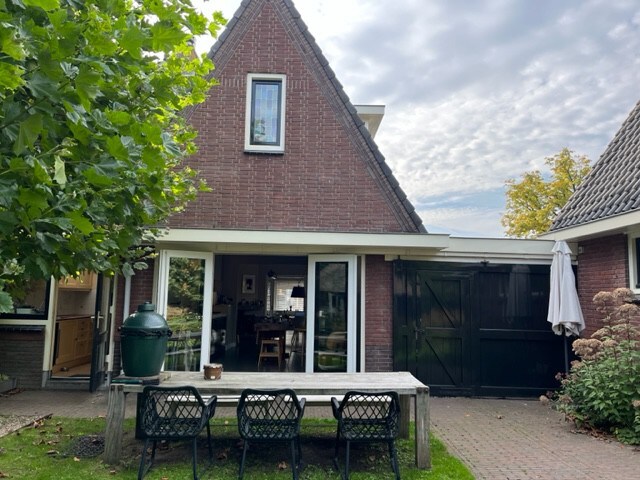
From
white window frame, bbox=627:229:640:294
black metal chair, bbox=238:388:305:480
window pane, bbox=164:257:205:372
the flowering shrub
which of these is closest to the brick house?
window pane, bbox=164:257:205:372

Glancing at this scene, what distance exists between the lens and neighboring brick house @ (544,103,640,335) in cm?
680

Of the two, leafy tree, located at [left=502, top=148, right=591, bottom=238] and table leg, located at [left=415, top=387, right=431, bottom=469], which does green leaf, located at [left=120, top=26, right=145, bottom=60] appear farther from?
leafy tree, located at [left=502, top=148, right=591, bottom=238]

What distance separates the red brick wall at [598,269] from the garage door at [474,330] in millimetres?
619

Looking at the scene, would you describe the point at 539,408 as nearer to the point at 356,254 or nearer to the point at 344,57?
the point at 356,254

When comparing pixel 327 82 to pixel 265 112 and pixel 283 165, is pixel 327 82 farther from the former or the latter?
pixel 283 165

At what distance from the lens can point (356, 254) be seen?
8086mm

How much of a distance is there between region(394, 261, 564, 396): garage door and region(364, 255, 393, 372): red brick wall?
144mm

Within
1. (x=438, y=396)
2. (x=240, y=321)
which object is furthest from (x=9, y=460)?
(x=240, y=321)

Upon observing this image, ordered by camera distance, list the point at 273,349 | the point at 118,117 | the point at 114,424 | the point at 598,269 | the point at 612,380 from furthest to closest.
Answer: the point at 273,349 < the point at 598,269 < the point at 612,380 < the point at 114,424 < the point at 118,117

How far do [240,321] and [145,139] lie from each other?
40.3 feet

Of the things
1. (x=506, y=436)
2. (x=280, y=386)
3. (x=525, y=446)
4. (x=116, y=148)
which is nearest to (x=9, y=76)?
(x=116, y=148)

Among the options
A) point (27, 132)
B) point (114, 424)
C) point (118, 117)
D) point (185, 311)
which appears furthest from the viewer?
point (185, 311)

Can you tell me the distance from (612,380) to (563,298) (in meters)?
1.70

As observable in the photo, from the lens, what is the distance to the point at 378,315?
8.12 metres
